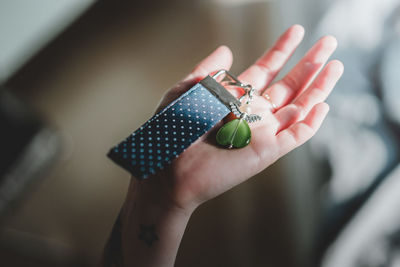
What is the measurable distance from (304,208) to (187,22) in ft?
3.95

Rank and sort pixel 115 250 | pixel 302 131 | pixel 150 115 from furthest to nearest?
pixel 150 115
pixel 115 250
pixel 302 131

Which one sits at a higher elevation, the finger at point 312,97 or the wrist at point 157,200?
the finger at point 312,97

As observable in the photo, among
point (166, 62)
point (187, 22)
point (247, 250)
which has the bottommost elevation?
point (247, 250)

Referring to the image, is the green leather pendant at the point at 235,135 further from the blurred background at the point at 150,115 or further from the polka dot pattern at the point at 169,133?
the blurred background at the point at 150,115

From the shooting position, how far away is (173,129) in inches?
32.3

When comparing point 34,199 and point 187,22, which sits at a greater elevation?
point 187,22

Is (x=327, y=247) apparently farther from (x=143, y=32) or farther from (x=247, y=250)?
(x=143, y=32)

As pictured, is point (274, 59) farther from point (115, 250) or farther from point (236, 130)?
point (115, 250)

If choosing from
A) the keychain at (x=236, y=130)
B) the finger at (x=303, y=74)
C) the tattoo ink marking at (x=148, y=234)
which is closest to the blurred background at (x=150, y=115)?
the finger at (x=303, y=74)

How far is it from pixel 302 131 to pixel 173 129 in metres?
0.35

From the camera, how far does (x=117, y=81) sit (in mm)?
1852

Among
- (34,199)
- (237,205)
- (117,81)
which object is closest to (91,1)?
(117,81)

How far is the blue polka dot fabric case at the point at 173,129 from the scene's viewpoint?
30.3 inches

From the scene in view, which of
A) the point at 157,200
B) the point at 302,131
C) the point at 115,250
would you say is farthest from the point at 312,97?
the point at 115,250
